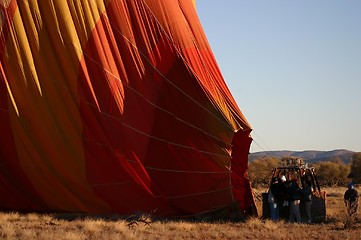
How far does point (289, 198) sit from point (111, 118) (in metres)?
3.67

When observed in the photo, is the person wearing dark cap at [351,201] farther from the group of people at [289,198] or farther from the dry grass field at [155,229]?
the group of people at [289,198]

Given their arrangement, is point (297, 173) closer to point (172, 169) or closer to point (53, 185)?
point (172, 169)

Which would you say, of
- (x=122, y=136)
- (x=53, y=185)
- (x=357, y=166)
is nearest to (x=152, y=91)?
(x=122, y=136)

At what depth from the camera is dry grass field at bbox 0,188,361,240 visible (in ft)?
29.7

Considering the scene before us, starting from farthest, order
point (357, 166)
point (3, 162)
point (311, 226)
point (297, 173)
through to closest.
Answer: point (357, 166) < point (297, 173) < point (3, 162) < point (311, 226)

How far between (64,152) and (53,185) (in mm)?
721

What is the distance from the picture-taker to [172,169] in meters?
11.4

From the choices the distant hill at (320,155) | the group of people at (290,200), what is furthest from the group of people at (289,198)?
the distant hill at (320,155)

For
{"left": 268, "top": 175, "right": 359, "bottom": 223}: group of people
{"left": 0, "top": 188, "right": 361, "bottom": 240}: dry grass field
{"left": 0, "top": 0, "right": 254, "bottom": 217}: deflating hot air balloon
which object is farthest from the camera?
{"left": 268, "top": 175, "right": 359, "bottom": 223}: group of people

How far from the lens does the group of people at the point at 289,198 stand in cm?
1161

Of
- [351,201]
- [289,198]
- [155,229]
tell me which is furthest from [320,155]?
[155,229]

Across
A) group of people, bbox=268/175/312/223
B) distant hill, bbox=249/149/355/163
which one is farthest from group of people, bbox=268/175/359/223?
distant hill, bbox=249/149/355/163

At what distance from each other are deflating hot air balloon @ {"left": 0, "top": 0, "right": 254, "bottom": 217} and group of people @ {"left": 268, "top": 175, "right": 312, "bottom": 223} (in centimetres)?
44

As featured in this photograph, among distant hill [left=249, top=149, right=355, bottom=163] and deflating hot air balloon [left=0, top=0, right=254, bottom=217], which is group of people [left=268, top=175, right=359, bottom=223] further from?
distant hill [left=249, top=149, right=355, bottom=163]
